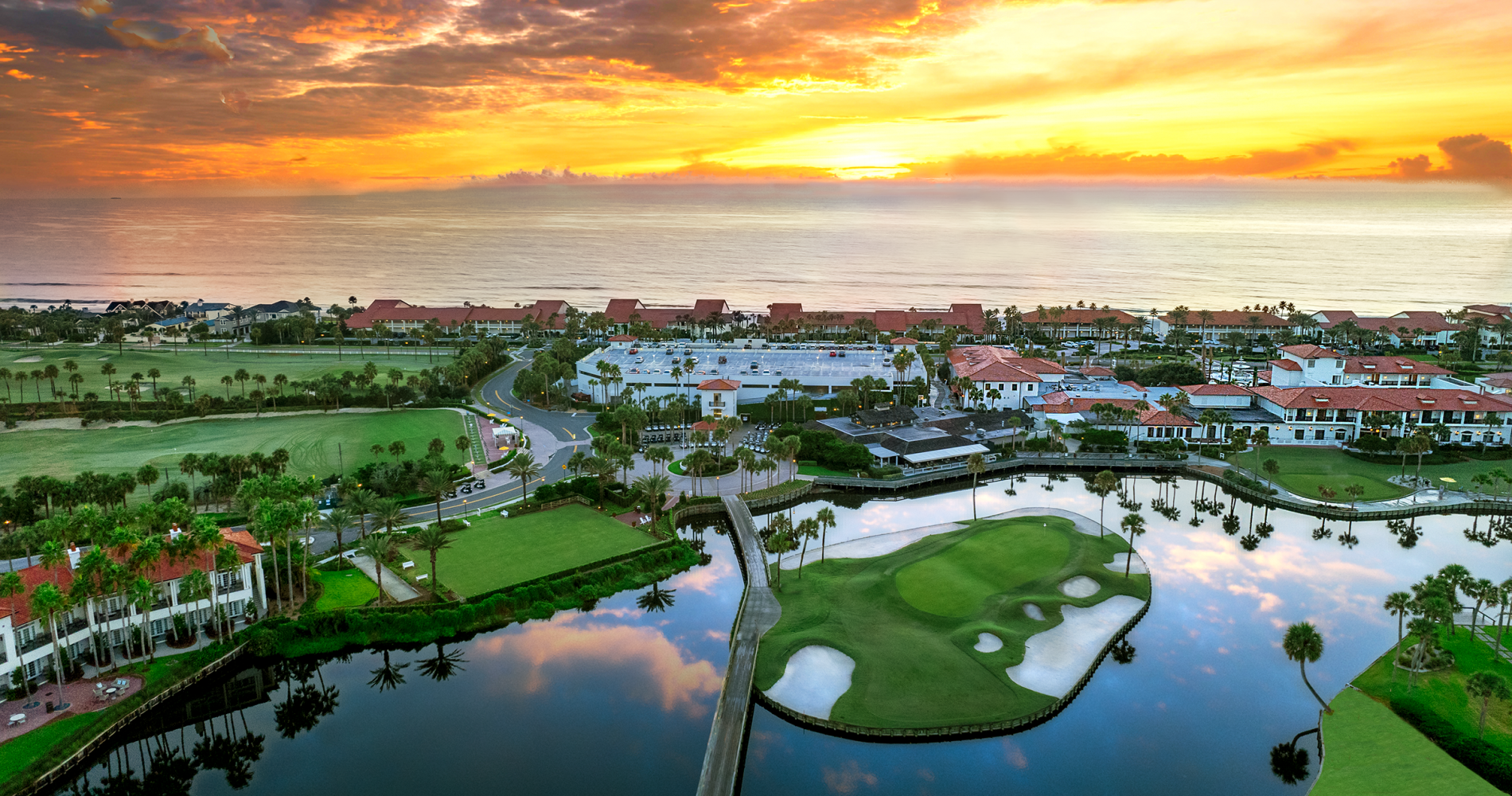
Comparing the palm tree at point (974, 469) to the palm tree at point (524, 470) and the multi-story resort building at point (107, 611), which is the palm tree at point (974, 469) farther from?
the multi-story resort building at point (107, 611)

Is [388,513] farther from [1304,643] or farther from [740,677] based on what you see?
[1304,643]

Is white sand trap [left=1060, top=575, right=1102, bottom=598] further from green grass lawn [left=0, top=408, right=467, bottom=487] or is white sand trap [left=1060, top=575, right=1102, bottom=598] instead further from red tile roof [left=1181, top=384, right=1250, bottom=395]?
green grass lawn [left=0, top=408, right=467, bottom=487]

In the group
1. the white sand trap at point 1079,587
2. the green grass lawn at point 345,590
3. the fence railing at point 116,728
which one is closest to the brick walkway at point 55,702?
the fence railing at point 116,728

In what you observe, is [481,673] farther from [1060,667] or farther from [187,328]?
[187,328]

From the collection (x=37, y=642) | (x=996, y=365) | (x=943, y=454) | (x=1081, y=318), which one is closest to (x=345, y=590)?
(x=37, y=642)

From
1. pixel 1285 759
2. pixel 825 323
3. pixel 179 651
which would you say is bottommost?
pixel 1285 759

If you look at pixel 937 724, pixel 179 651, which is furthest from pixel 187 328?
pixel 937 724

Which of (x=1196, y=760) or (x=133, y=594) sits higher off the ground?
(x=133, y=594)
